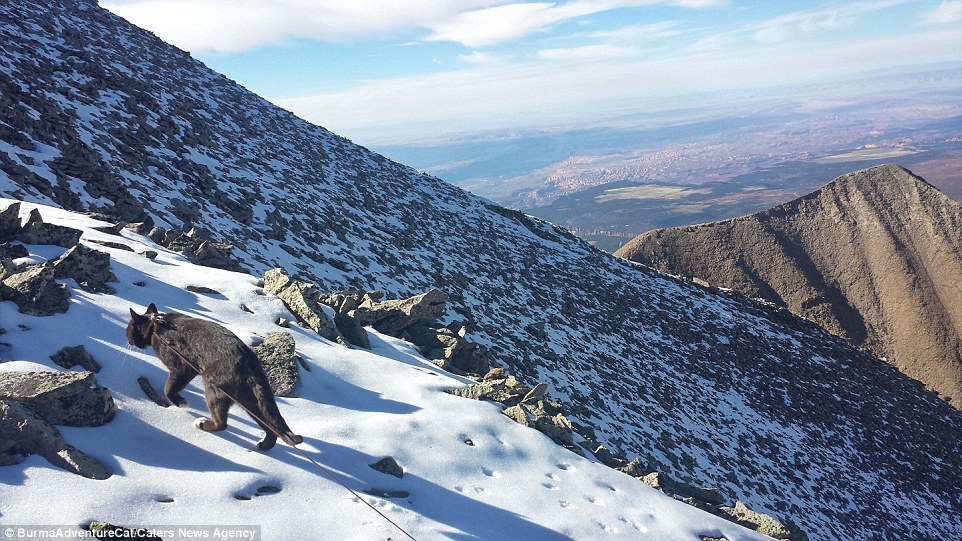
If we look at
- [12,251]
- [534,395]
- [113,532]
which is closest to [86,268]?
[12,251]

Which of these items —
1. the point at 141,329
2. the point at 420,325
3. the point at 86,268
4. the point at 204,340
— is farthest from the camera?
the point at 420,325

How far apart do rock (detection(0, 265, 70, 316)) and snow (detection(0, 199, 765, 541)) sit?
130 millimetres

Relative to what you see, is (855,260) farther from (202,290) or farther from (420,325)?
(202,290)

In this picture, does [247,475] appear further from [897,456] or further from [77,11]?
[77,11]

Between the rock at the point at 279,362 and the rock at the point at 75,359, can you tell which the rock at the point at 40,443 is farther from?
the rock at the point at 279,362

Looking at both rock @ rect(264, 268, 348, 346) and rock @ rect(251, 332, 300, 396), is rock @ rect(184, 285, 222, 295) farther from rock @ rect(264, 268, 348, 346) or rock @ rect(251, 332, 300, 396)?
rock @ rect(251, 332, 300, 396)

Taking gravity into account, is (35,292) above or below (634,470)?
above

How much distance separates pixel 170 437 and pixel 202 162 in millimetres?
20019

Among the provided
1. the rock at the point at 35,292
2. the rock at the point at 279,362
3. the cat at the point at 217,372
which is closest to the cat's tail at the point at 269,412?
the cat at the point at 217,372

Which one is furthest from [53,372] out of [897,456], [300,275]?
[897,456]

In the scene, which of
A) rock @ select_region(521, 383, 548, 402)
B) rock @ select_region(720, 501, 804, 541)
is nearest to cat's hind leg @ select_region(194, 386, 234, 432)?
rock @ select_region(521, 383, 548, 402)

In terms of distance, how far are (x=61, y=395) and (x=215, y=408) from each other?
147 centimetres

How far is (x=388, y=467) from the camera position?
627 cm

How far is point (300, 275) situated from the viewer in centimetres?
1619
